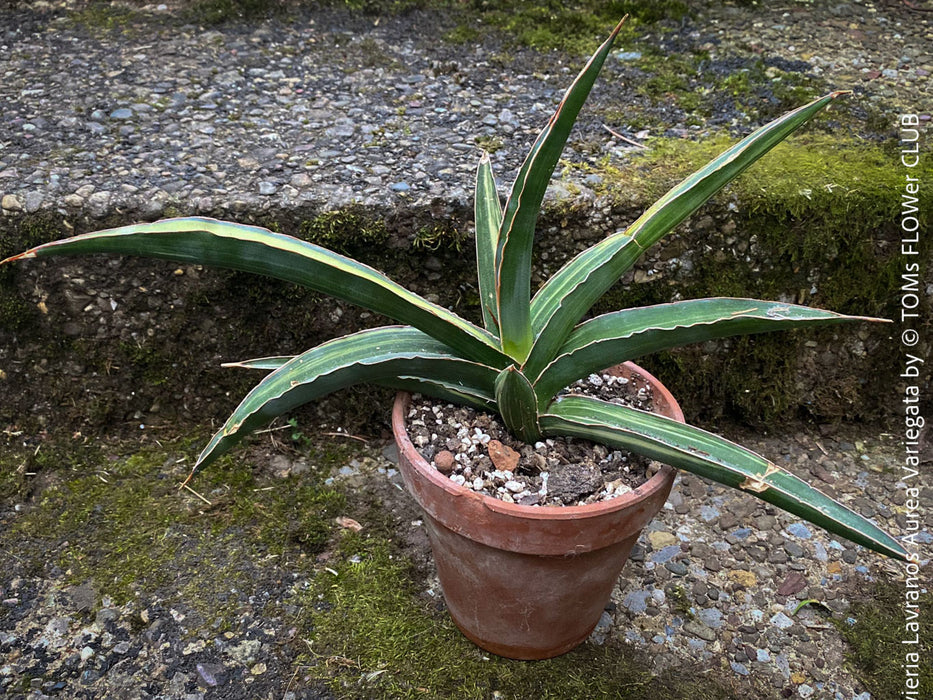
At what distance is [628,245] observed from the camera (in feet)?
4.19

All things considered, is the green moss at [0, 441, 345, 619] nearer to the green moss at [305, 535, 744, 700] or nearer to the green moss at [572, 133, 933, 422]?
the green moss at [305, 535, 744, 700]

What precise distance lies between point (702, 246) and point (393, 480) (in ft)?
3.24

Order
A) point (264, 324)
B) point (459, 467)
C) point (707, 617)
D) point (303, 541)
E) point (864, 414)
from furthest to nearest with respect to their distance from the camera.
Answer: point (864, 414) < point (264, 324) < point (303, 541) < point (707, 617) < point (459, 467)

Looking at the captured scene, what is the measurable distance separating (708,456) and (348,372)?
578mm

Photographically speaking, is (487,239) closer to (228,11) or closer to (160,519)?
(160,519)

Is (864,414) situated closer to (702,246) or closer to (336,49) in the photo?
(702,246)

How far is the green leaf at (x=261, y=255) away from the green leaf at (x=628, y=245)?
172mm

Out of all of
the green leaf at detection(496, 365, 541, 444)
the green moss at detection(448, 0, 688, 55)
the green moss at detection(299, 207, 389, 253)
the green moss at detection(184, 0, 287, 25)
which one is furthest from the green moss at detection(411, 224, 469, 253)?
the green moss at detection(184, 0, 287, 25)

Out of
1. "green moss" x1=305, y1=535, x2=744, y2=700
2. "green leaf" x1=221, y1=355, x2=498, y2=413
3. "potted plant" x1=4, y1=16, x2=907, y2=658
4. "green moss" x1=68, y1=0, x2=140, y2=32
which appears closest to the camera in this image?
"potted plant" x1=4, y1=16, x2=907, y2=658

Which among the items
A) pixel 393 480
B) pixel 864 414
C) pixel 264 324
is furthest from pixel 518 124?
pixel 864 414

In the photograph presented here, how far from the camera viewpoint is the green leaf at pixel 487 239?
141 cm

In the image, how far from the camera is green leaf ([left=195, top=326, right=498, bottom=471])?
1.14 m

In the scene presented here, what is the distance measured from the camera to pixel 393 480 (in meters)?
1.98

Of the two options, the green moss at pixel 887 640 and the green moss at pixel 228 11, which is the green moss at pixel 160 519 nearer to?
the green moss at pixel 887 640
